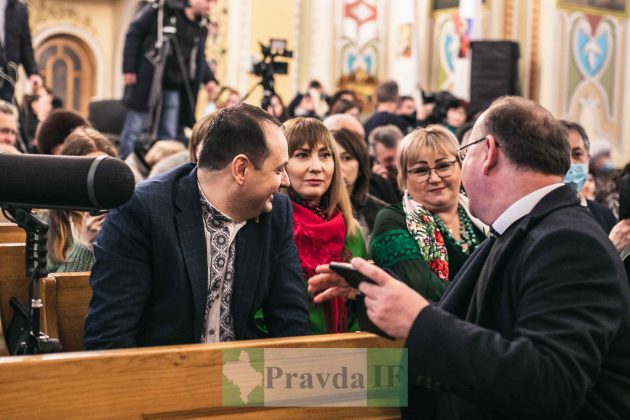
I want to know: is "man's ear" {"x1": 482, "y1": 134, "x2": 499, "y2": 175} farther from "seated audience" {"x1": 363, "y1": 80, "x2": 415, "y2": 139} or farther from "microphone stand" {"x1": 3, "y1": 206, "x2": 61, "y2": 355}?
"seated audience" {"x1": 363, "y1": 80, "x2": 415, "y2": 139}

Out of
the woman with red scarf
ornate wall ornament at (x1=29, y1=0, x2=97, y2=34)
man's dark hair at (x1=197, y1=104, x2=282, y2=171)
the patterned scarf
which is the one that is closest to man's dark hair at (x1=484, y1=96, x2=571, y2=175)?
man's dark hair at (x1=197, y1=104, x2=282, y2=171)

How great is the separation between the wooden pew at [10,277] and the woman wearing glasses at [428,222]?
1.23 m

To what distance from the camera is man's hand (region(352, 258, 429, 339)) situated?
75.3 inches

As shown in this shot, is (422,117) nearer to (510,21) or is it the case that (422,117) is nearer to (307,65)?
(510,21)

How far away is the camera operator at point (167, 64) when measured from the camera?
6.92 metres

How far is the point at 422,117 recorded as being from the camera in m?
8.14

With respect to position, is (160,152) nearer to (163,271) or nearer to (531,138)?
(163,271)

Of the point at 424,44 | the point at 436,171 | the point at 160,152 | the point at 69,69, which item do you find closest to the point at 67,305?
the point at 436,171

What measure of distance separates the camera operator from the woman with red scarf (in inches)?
137

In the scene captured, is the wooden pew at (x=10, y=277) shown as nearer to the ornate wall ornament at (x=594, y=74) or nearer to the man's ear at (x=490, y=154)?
the man's ear at (x=490, y=154)

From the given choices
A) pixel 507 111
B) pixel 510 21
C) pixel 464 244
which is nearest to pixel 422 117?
pixel 510 21

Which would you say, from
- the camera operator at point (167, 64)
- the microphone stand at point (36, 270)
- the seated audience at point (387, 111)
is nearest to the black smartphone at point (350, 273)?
the microphone stand at point (36, 270)

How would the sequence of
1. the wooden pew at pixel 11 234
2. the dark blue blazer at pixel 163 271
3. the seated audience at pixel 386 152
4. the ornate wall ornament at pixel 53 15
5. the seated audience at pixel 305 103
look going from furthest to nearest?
1. the ornate wall ornament at pixel 53 15
2. the seated audience at pixel 305 103
3. the seated audience at pixel 386 152
4. the wooden pew at pixel 11 234
5. the dark blue blazer at pixel 163 271

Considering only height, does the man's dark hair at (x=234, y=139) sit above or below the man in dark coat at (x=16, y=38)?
below
